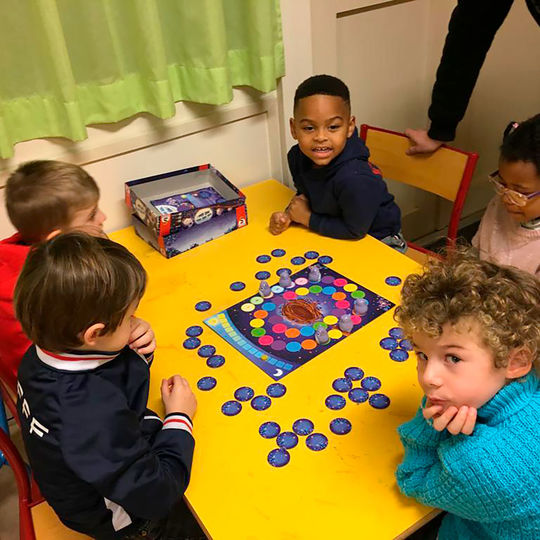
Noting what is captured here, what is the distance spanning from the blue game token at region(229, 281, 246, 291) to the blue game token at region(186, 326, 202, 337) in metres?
0.16

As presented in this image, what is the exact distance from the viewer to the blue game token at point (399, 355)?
1091 mm

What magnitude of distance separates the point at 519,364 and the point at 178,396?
588 millimetres

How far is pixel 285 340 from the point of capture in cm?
117

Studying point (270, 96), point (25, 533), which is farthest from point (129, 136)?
point (25, 533)

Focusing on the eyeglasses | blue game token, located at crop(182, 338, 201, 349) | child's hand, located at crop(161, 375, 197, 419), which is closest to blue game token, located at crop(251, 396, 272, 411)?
child's hand, located at crop(161, 375, 197, 419)

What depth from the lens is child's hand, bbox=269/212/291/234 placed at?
5.15 feet

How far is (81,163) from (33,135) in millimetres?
158

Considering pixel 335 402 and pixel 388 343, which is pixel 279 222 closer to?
pixel 388 343

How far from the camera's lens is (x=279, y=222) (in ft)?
5.15

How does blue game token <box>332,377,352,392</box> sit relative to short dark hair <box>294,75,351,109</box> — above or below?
below

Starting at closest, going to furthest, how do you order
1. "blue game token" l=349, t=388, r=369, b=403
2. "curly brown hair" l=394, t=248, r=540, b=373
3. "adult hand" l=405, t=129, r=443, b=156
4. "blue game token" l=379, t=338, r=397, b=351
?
"curly brown hair" l=394, t=248, r=540, b=373 → "blue game token" l=349, t=388, r=369, b=403 → "blue game token" l=379, t=338, r=397, b=351 → "adult hand" l=405, t=129, r=443, b=156

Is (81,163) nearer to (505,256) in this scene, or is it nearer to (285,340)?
(285,340)

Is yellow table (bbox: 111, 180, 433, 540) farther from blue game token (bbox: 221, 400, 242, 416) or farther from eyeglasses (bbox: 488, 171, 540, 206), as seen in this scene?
eyeglasses (bbox: 488, 171, 540, 206)

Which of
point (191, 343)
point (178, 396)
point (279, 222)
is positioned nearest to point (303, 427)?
point (178, 396)
